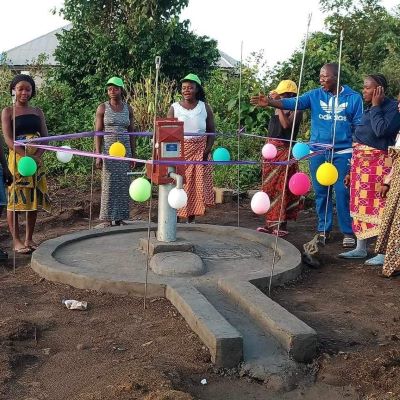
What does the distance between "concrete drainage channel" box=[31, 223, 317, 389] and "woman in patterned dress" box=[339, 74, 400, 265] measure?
77cm

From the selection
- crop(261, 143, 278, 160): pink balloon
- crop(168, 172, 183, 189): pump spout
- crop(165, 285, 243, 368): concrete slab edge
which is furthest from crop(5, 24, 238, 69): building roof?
crop(165, 285, 243, 368): concrete slab edge

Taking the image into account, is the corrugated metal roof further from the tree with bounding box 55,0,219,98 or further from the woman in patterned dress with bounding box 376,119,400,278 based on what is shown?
the woman in patterned dress with bounding box 376,119,400,278

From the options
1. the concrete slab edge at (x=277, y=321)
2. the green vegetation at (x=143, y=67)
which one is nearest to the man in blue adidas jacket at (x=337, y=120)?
the concrete slab edge at (x=277, y=321)

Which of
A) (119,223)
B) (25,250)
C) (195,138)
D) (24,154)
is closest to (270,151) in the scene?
(195,138)

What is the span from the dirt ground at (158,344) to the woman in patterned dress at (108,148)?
5.25 ft

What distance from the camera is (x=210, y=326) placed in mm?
3740

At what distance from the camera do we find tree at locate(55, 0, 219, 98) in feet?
50.7

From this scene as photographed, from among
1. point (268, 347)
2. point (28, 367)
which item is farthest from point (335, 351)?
point (28, 367)

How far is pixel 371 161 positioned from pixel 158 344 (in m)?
3.05

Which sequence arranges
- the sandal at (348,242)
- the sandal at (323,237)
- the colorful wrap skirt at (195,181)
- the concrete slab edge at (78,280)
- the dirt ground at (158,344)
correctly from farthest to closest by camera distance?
1. the colorful wrap skirt at (195,181)
2. the sandal at (323,237)
3. the sandal at (348,242)
4. the concrete slab edge at (78,280)
5. the dirt ground at (158,344)

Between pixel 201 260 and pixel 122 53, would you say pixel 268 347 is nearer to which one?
pixel 201 260

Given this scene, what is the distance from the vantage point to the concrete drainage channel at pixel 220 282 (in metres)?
3.58

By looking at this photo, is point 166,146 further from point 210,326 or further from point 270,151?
point 210,326

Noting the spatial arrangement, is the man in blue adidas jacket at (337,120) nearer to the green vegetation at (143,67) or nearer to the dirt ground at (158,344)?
the dirt ground at (158,344)
